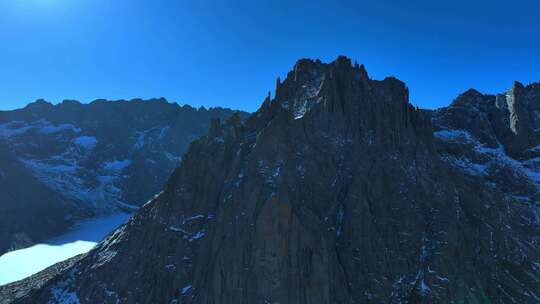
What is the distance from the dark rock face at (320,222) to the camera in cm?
8419

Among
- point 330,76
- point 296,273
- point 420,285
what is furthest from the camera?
point 330,76

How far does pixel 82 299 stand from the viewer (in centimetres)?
10138

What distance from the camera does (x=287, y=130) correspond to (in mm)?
99875

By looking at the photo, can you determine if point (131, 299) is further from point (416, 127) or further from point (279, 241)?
point (416, 127)

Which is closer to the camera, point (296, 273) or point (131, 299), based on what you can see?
point (296, 273)

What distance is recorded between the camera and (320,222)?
8888 centimetres

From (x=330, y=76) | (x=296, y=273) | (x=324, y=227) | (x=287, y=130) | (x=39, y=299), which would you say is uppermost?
(x=330, y=76)

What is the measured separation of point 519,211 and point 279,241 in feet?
220

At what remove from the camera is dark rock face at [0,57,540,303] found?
84188 millimetres

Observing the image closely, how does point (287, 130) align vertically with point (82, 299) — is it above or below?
above

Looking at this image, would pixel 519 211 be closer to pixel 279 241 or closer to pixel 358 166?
pixel 358 166

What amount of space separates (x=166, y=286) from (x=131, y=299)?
786 centimetres

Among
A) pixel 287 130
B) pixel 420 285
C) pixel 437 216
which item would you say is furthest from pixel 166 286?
pixel 437 216

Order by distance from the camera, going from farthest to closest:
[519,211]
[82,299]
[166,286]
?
1. [519,211]
2. [82,299]
3. [166,286]
